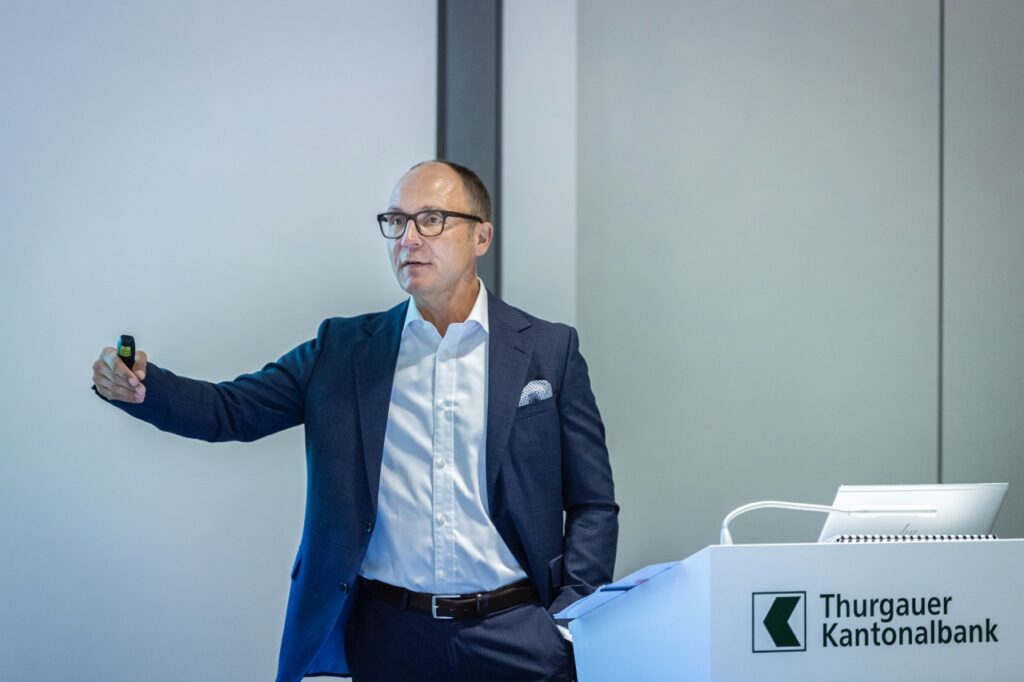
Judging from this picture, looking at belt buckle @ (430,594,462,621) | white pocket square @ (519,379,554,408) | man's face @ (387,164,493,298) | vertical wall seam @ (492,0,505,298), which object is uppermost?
vertical wall seam @ (492,0,505,298)

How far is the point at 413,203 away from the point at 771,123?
5.27ft

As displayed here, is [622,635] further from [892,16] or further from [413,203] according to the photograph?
[892,16]

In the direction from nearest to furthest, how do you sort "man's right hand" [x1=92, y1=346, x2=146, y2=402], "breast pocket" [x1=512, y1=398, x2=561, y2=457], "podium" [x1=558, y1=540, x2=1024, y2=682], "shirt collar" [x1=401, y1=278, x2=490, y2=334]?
"podium" [x1=558, y1=540, x2=1024, y2=682]
"man's right hand" [x1=92, y1=346, x2=146, y2=402]
"breast pocket" [x1=512, y1=398, x2=561, y2=457]
"shirt collar" [x1=401, y1=278, x2=490, y2=334]

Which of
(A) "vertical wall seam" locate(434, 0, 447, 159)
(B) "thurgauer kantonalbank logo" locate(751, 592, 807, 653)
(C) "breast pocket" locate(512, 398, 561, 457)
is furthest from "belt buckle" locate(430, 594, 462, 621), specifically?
(A) "vertical wall seam" locate(434, 0, 447, 159)

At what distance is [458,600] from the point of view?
231 cm

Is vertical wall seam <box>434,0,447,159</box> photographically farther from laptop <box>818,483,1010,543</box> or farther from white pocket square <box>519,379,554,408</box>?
laptop <box>818,483,1010,543</box>

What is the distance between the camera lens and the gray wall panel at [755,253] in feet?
11.6

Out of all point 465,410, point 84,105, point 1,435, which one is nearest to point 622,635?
point 465,410

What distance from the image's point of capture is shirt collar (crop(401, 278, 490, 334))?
254cm

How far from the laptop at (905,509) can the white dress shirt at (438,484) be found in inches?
29.4

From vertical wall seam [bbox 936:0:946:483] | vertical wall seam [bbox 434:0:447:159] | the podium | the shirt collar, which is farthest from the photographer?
vertical wall seam [bbox 936:0:946:483]

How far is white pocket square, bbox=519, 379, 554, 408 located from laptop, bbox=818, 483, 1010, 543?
73 cm

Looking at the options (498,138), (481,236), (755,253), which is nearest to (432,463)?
(481,236)

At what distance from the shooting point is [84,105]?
313 cm
